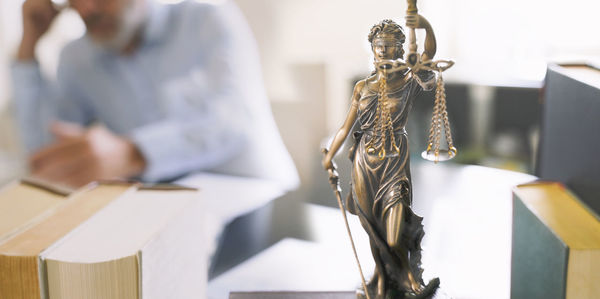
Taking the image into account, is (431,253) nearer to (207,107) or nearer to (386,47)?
(386,47)

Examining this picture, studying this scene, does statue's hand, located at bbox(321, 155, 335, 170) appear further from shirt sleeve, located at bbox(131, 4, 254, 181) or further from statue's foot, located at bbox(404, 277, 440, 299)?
shirt sleeve, located at bbox(131, 4, 254, 181)

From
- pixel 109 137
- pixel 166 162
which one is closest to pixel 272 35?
pixel 166 162

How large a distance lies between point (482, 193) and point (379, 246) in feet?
2.75

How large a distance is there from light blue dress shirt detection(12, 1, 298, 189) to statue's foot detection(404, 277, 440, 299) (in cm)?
106

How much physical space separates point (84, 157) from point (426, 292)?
136cm

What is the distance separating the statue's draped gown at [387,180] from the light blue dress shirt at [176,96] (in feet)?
3.44

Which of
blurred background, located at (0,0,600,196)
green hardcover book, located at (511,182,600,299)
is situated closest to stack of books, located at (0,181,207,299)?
green hardcover book, located at (511,182,600,299)

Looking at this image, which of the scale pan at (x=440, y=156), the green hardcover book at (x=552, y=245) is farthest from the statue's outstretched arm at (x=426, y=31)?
the green hardcover book at (x=552, y=245)

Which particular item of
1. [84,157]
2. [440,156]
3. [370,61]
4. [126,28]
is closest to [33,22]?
[126,28]

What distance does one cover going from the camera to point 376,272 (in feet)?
2.20

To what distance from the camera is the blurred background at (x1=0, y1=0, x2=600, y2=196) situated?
1.67 m

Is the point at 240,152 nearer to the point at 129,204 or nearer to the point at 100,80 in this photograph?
the point at 100,80

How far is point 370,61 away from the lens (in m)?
1.81

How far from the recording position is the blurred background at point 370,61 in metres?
1.67
